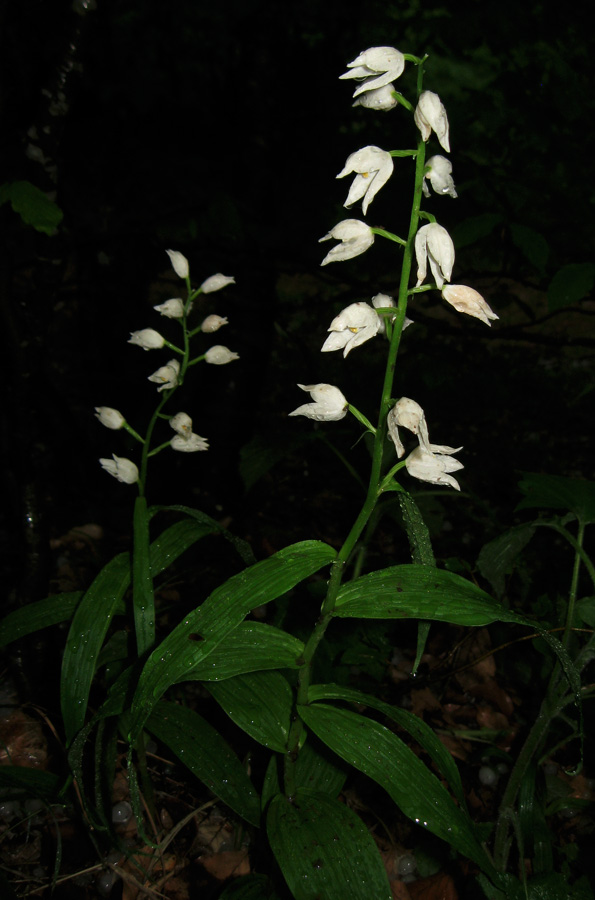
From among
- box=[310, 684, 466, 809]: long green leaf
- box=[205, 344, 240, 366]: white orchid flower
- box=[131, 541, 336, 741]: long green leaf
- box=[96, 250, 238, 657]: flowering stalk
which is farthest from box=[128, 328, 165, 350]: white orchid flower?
box=[310, 684, 466, 809]: long green leaf

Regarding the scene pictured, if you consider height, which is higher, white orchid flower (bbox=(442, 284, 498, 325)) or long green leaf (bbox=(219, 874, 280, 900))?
white orchid flower (bbox=(442, 284, 498, 325))

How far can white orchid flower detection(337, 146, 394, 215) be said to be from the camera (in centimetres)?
123

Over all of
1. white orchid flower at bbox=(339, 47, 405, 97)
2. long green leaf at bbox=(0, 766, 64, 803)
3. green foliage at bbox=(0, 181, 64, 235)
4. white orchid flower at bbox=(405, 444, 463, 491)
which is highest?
white orchid flower at bbox=(339, 47, 405, 97)

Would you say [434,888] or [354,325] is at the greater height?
[354,325]

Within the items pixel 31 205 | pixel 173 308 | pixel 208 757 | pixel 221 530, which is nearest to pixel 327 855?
pixel 208 757

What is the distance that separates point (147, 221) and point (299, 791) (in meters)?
2.84

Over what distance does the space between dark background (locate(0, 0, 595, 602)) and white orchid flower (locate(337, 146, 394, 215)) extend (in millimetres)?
1205

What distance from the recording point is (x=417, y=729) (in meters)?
1.40

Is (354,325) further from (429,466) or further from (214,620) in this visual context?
(214,620)

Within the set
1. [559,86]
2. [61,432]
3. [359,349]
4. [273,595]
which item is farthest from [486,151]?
[273,595]

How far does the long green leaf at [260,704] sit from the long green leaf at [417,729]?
200mm

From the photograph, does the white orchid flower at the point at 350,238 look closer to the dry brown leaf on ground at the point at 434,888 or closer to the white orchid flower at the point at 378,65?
the white orchid flower at the point at 378,65

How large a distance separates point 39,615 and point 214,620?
2.59 ft

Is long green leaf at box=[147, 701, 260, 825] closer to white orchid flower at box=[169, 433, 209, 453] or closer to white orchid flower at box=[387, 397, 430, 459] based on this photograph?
white orchid flower at box=[169, 433, 209, 453]
